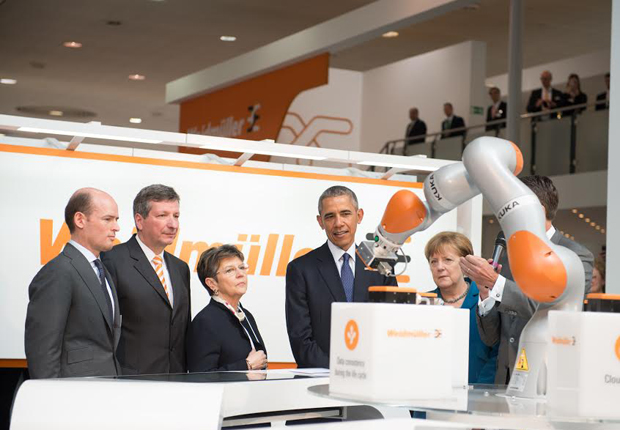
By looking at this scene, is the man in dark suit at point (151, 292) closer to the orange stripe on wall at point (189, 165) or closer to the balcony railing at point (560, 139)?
the orange stripe on wall at point (189, 165)

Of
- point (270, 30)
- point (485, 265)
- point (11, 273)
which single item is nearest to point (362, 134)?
point (270, 30)

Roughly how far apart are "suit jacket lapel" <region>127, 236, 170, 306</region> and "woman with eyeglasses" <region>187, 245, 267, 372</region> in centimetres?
20

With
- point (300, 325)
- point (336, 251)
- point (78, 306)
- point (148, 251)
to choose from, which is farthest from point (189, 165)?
point (78, 306)

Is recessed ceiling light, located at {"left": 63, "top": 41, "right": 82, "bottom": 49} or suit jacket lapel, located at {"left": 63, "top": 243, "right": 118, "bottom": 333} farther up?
recessed ceiling light, located at {"left": 63, "top": 41, "right": 82, "bottom": 49}

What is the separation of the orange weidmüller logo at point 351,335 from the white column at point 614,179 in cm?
373

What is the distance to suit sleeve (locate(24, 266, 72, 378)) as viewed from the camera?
3.58 m

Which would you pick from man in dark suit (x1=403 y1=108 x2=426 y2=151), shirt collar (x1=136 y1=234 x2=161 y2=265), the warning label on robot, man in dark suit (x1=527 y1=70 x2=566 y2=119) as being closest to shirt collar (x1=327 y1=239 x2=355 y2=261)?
shirt collar (x1=136 y1=234 x2=161 y2=265)

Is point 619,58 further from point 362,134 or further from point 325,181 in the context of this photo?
point 362,134

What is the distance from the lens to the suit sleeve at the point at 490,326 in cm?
339

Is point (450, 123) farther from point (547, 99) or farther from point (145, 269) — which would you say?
point (145, 269)

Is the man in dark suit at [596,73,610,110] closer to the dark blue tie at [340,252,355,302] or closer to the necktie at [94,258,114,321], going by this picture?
the dark blue tie at [340,252,355,302]

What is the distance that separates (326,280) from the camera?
4.32 m

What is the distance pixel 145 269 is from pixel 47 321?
787mm

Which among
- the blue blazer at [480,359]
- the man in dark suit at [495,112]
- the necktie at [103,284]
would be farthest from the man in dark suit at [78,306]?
the man in dark suit at [495,112]
